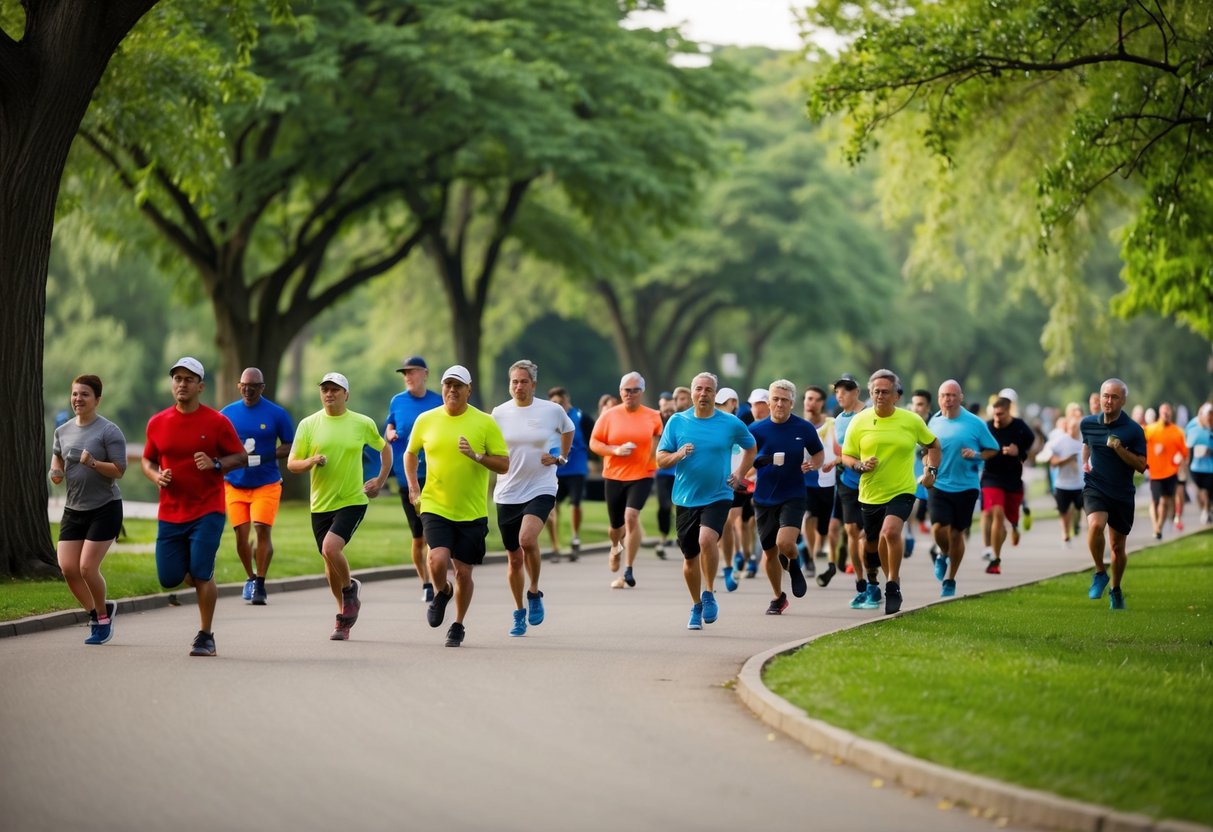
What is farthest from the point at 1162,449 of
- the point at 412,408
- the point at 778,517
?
the point at 412,408

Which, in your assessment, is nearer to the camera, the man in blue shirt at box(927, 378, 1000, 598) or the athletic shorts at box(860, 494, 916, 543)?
the athletic shorts at box(860, 494, 916, 543)

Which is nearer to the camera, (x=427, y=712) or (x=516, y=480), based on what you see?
(x=427, y=712)

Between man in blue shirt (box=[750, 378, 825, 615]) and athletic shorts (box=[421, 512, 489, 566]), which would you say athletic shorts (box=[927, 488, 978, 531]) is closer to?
man in blue shirt (box=[750, 378, 825, 615])

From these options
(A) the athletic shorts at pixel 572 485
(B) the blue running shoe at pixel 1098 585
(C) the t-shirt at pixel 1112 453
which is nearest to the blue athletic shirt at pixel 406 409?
(C) the t-shirt at pixel 1112 453

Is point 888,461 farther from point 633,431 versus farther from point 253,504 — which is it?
point 253,504

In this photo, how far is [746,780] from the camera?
7930 millimetres

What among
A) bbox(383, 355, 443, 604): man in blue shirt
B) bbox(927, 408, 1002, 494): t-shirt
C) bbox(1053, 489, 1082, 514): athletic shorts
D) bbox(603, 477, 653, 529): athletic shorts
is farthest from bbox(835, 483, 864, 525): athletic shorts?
bbox(1053, 489, 1082, 514): athletic shorts

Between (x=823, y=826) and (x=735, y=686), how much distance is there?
3.89m

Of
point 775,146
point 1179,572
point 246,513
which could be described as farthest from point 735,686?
point 775,146

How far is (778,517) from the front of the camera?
51.0 ft

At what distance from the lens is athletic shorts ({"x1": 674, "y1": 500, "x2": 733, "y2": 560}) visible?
14.0m

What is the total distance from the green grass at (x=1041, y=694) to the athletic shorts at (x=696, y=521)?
1.46 metres

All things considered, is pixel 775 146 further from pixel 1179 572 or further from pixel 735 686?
pixel 735 686

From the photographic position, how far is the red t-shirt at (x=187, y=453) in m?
12.3
